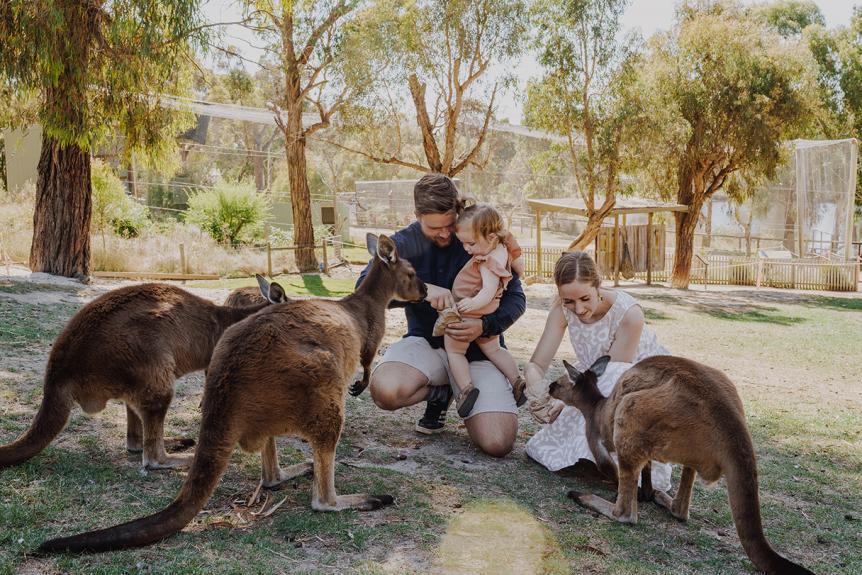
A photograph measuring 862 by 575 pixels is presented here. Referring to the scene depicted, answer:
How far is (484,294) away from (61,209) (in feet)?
28.7

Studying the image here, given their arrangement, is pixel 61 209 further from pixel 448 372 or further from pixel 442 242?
pixel 448 372

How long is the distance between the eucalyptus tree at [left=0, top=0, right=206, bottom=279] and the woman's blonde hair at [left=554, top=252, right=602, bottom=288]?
22.4 feet

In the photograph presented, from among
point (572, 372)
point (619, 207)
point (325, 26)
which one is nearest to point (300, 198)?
point (325, 26)

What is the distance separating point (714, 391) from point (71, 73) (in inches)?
352

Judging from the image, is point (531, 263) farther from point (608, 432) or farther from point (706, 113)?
point (608, 432)

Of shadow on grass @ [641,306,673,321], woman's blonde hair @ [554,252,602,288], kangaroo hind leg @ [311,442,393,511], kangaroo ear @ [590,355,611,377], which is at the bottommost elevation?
shadow on grass @ [641,306,673,321]

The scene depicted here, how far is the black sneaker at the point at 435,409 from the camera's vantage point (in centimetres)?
446

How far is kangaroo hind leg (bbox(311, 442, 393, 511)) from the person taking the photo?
9.52 feet

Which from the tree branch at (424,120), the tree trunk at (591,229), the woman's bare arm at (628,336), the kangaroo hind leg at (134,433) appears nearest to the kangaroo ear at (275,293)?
the kangaroo hind leg at (134,433)

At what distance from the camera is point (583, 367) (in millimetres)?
4195

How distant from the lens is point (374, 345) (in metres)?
3.92

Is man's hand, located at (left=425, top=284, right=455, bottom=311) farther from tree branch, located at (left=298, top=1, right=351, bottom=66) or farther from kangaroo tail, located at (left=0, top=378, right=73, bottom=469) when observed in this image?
tree branch, located at (left=298, top=1, right=351, bottom=66)

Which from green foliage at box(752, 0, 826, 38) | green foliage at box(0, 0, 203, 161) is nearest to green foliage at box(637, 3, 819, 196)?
green foliage at box(0, 0, 203, 161)

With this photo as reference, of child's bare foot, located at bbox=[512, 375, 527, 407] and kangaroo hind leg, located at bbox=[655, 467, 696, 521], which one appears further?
child's bare foot, located at bbox=[512, 375, 527, 407]
